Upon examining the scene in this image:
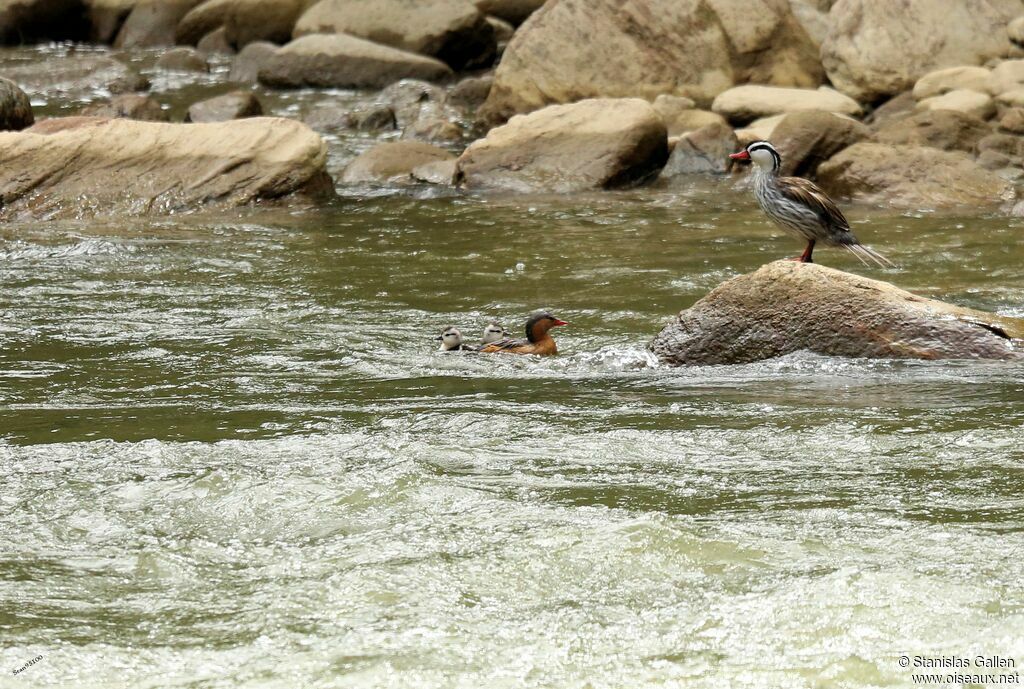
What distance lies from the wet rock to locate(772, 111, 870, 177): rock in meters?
15.0

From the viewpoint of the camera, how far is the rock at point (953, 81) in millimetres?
15938

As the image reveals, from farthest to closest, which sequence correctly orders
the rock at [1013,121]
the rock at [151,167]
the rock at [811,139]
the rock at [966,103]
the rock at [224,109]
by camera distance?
the rock at [224,109] → the rock at [966,103] → the rock at [1013,121] → the rock at [811,139] → the rock at [151,167]

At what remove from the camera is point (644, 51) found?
17578mm

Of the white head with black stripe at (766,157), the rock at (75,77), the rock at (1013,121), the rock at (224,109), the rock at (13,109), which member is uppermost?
the white head with black stripe at (766,157)

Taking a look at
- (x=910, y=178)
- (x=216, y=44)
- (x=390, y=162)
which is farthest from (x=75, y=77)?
(x=910, y=178)

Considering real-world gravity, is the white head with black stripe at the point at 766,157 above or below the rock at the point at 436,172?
above

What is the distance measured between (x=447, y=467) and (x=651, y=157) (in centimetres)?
948

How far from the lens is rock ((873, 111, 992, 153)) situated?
1404 centimetres

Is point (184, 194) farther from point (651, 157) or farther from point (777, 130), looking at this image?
point (777, 130)

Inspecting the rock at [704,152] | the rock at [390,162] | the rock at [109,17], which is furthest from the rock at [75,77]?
the rock at [704,152]

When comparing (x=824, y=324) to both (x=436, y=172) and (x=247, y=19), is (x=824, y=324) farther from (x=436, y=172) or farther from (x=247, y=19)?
(x=247, y=19)

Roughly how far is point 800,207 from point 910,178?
4.58m

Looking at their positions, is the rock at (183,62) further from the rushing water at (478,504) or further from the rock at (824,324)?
the rock at (824,324)

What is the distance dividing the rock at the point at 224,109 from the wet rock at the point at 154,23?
26.4ft
